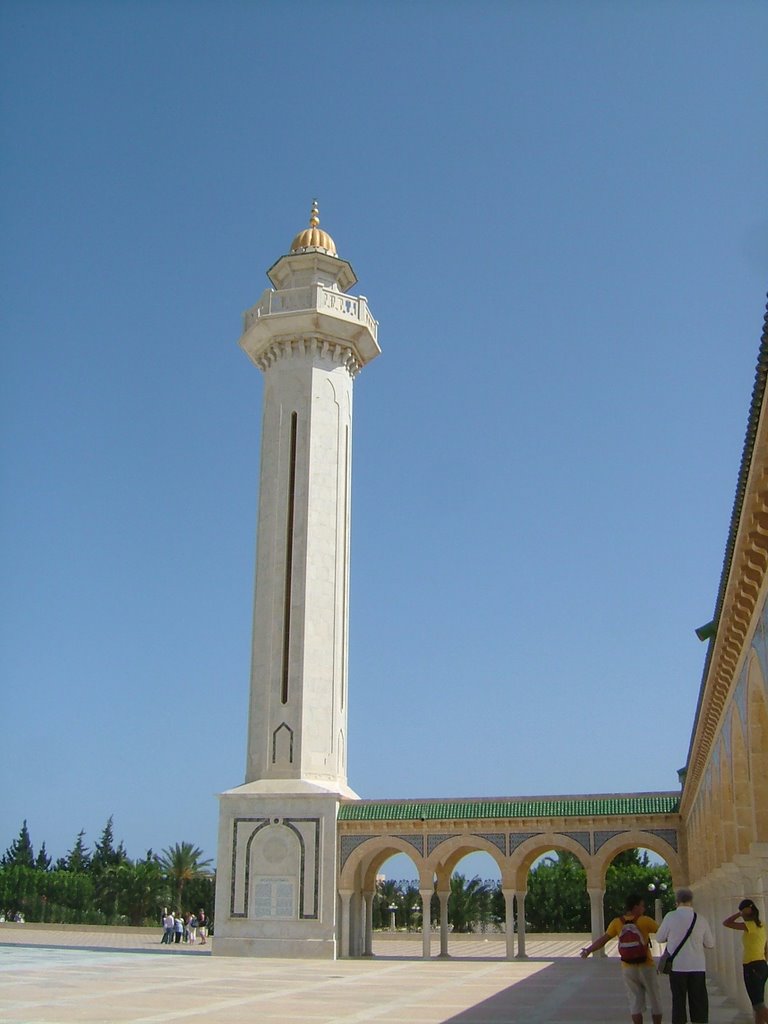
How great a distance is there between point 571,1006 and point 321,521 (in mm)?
17663

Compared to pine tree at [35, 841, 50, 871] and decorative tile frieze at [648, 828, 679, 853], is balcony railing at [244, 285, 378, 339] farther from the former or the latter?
pine tree at [35, 841, 50, 871]

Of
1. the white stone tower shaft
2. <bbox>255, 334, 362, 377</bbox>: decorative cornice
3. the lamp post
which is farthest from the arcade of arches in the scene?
<bbox>255, 334, 362, 377</bbox>: decorative cornice

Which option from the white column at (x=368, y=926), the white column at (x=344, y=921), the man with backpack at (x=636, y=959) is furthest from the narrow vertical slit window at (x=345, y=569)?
the man with backpack at (x=636, y=959)

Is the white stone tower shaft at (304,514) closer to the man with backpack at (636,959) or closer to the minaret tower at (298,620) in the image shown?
the minaret tower at (298,620)

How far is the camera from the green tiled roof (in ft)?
90.1

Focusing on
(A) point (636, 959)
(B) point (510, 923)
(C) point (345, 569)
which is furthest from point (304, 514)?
(A) point (636, 959)

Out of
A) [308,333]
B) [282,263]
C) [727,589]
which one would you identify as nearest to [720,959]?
[727,589]

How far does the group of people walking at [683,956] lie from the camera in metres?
9.12

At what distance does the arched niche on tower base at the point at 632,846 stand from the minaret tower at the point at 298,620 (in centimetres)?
654

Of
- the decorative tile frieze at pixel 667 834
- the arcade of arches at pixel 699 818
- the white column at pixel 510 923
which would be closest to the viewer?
the arcade of arches at pixel 699 818

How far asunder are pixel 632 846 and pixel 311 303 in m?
17.1

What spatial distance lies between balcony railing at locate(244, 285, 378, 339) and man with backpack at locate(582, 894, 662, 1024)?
78.4ft

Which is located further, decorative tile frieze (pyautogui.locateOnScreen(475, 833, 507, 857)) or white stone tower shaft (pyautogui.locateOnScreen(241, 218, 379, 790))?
white stone tower shaft (pyautogui.locateOnScreen(241, 218, 379, 790))

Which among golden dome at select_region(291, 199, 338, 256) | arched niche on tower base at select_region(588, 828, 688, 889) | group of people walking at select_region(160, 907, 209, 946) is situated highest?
golden dome at select_region(291, 199, 338, 256)
